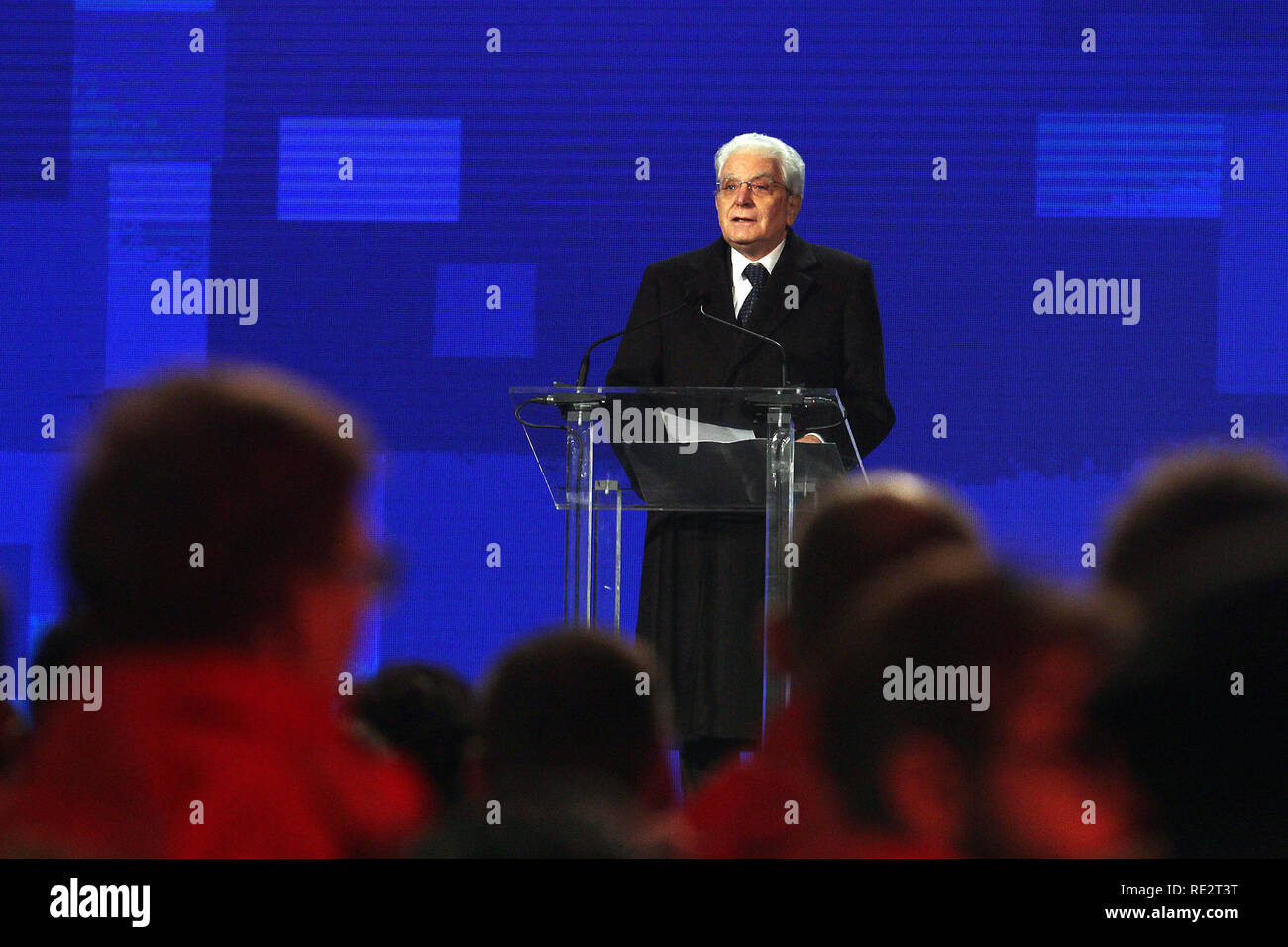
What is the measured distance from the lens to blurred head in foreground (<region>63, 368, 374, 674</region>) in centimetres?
103

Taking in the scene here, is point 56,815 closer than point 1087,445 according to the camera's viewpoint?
Yes

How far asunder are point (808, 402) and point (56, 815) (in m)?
1.48

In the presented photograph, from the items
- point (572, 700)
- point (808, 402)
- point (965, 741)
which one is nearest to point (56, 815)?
point (572, 700)

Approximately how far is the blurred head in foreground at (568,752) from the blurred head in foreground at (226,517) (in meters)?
0.39

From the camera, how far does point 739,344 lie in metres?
3.00

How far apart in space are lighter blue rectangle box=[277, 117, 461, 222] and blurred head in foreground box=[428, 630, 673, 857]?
3107 mm

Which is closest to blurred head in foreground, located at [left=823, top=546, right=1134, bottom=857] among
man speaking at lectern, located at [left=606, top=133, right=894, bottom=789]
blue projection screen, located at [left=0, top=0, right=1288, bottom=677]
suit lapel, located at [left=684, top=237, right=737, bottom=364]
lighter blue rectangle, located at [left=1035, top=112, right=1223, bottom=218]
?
man speaking at lectern, located at [left=606, top=133, right=894, bottom=789]

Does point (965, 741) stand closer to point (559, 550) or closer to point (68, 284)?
point (559, 550)

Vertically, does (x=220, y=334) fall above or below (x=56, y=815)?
above

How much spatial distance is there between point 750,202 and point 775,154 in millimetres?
112

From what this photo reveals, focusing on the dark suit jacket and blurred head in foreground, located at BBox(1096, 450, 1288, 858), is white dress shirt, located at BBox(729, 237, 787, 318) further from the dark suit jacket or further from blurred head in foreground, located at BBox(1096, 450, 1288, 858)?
blurred head in foreground, located at BBox(1096, 450, 1288, 858)

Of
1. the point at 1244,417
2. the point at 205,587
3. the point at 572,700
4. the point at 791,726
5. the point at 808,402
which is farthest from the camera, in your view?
the point at 1244,417

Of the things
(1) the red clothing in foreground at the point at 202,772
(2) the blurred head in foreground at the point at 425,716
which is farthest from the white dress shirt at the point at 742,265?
(1) the red clothing in foreground at the point at 202,772

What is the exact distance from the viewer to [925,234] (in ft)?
14.4
